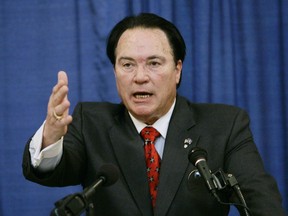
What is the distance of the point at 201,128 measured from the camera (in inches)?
81.4

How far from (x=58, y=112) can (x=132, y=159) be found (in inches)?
21.1

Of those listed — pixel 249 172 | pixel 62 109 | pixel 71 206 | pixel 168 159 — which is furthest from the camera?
pixel 168 159

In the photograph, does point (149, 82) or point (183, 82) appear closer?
point (149, 82)

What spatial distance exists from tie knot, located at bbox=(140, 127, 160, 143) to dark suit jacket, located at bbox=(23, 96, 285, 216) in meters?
0.04

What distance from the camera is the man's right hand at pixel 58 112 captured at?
1.52 metres

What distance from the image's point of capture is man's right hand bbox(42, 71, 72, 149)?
1.52m

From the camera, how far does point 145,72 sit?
80.0 inches

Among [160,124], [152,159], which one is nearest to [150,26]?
[160,124]

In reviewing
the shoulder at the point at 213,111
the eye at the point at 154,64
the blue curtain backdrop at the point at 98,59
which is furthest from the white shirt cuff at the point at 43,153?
the blue curtain backdrop at the point at 98,59

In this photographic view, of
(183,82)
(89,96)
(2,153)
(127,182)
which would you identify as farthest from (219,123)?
(2,153)

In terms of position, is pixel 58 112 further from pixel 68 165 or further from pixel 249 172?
pixel 249 172

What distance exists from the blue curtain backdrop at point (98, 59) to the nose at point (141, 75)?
0.79m

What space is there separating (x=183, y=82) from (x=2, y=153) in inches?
45.9

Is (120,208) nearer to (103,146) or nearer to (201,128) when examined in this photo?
(103,146)
